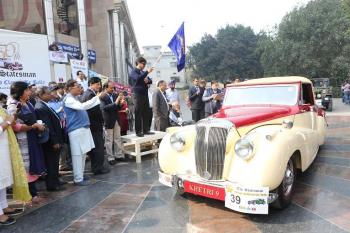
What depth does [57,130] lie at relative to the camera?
5910 mm

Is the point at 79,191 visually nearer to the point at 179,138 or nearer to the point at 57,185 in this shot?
the point at 57,185

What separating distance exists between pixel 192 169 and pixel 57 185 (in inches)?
101

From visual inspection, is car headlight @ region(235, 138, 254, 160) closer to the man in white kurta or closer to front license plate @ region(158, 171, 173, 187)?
front license plate @ region(158, 171, 173, 187)

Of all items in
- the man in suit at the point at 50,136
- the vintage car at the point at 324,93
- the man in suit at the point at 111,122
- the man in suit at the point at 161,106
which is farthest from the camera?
the vintage car at the point at 324,93

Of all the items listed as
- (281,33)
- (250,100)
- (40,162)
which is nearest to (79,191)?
(40,162)

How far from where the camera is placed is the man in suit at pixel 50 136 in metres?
5.71

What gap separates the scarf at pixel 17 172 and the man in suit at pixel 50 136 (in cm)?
93

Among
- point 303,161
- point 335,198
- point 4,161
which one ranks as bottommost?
point 335,198

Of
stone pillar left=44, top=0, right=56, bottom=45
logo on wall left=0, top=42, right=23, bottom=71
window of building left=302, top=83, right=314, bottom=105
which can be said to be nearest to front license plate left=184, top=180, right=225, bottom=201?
window of building left=302, top=83, right=314, bottom=105

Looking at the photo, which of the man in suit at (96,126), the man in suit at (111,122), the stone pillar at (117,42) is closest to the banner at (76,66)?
the man in suit at (111,122)

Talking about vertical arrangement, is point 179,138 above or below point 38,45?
below

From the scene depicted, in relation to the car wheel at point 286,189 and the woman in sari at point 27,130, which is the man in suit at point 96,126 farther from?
the car wheel at point 286,189

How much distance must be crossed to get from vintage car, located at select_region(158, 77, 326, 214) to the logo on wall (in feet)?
15.0

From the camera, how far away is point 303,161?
17.3ft
